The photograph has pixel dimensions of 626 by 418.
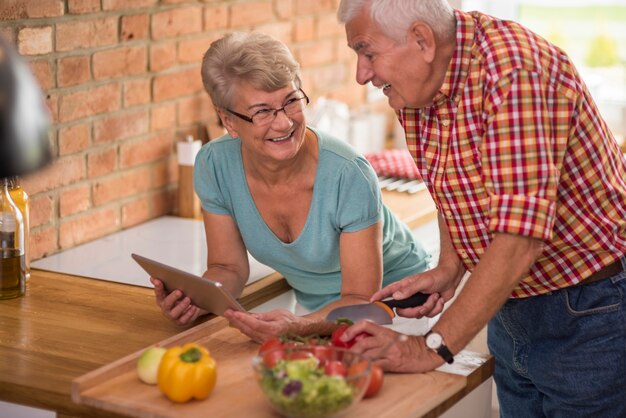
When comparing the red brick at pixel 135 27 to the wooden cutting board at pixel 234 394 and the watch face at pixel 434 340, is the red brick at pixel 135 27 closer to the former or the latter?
the wooden cutting board at pixel 234 394

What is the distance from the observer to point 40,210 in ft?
8.96

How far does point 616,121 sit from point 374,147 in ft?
3.20

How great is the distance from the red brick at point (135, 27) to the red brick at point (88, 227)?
0.50 metres

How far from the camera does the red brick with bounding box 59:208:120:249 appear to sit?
9.30 feet

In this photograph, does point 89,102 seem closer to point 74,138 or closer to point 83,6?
point 74,138

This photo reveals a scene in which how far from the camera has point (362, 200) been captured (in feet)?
7.67

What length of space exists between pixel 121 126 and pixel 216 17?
1.85ft

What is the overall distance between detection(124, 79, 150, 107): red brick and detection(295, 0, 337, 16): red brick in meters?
0.92

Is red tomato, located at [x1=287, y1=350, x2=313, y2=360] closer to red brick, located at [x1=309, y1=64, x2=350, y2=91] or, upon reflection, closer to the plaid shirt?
the plaid shirt

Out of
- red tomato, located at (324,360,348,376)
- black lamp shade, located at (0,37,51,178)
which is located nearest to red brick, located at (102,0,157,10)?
red tomato, located at (324,360,348,376)

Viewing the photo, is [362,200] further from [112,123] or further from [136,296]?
[112,123]

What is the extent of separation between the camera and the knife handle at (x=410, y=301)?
2.02m

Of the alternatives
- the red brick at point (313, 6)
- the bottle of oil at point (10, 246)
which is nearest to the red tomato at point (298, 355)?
the bottle of oil at point (10, 246)

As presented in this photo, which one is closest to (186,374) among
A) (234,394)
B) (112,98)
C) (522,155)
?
(234,394)
